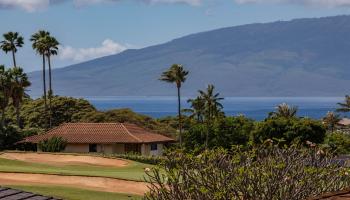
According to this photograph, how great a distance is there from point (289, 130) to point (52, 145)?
131ft

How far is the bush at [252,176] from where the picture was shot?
69.8 ft

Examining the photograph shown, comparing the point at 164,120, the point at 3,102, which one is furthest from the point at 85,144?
the point at 164,120

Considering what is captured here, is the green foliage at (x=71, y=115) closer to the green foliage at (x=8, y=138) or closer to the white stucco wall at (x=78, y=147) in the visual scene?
the white stucco wall at (x=78, y=147)

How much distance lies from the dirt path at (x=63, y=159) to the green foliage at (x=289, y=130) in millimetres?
43176

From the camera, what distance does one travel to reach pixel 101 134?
89.5 m

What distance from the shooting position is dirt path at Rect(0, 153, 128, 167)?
6371cm

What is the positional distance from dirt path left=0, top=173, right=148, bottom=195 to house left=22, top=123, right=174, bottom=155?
38240 mm

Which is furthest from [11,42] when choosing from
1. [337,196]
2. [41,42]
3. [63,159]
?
[337,196]

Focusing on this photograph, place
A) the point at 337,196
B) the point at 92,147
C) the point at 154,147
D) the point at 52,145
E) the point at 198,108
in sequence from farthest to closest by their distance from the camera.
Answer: the point at 198,108 → the point at 154,147 → the point at 92,147 → the point at 52,145 → the point at 337,196

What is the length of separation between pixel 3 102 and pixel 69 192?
213 feet

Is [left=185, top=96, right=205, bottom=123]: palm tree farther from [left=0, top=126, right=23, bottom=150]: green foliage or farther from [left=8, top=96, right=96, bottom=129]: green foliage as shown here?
[left=0, top=126, right=23, bottom=150]: green foliage

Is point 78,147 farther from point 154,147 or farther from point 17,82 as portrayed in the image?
point 17,82

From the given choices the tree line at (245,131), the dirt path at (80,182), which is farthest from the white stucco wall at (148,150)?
the dirt path at (80,182)

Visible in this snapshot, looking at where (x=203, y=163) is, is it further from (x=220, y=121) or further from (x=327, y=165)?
(x=220, y=121)
